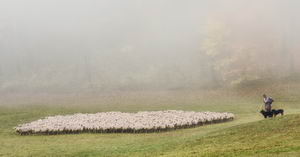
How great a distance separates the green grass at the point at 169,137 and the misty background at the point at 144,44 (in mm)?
9338

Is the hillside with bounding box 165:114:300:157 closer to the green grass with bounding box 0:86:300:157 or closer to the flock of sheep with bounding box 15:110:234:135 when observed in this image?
the green grass with bounding box 0:86:300:157

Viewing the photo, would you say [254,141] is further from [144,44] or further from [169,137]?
[144,44]

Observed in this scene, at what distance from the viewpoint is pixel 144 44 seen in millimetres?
87562

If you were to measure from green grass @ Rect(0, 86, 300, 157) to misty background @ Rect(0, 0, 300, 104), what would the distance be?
934cm

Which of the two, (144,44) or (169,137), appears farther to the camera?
(144,44)

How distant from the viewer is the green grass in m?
21.9

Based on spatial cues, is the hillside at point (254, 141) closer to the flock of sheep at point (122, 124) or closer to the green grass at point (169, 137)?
the green grass at point (169, 137)

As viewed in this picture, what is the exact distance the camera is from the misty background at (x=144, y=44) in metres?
60.3

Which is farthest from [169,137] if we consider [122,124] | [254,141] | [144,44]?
[144,44]

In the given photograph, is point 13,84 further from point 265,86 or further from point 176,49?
point 265,86

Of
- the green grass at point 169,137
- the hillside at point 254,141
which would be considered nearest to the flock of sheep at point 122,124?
the green grass at point 169,137

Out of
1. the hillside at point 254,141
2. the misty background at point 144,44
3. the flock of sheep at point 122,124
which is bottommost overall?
the hillside at point 254,141

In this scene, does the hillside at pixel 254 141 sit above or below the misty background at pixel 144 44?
below

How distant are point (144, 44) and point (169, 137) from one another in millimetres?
59078
